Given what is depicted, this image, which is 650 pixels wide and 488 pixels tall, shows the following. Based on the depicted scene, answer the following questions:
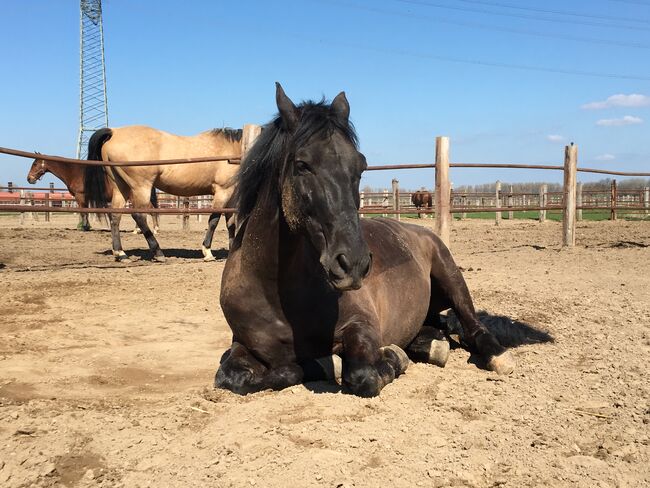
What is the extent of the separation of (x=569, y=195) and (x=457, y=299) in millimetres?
6914

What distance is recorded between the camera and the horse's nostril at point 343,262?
2.33 metres

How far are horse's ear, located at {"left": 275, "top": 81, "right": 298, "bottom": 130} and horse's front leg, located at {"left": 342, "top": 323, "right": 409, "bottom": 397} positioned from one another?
1.10 metres

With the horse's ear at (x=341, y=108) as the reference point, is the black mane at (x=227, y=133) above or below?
above

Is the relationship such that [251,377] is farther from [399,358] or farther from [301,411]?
[399,358]

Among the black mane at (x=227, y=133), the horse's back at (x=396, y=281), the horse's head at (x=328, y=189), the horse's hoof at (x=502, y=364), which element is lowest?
the horse's hoof at (x=502, y=364)

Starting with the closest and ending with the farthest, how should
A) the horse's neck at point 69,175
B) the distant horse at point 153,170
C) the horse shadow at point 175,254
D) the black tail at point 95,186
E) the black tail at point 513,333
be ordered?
1. the black tail at point 513,333
2. the distant horse at point 153,170
3. the horse shadow at point 175,254
4. the black tail at point 95,186
5. the horse's neck at point 69,175

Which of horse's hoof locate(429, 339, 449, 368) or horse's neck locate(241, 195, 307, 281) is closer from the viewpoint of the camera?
horse's neck locate(241, 195, 307, 281)

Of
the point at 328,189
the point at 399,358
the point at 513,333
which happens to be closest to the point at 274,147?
the point at 328,189

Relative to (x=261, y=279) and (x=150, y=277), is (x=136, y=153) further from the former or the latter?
(x=261, y=279)

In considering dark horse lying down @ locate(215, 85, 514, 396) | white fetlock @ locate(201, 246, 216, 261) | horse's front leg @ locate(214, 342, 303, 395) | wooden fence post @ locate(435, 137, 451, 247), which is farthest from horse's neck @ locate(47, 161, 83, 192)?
horse's front leg @ locate(214, 342, 303, 395)

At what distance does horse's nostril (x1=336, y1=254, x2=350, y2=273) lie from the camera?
2.33 meters

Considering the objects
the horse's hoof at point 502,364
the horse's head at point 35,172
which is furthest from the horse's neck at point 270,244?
the horse's head at point 35,172

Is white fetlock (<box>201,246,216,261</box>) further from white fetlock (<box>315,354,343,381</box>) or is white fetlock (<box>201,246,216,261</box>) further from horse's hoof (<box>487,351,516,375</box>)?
white fetlock (<box>315,354,343,381</box>)

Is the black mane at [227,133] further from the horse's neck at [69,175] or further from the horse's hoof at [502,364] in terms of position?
the horse's hoof at [502,364]
